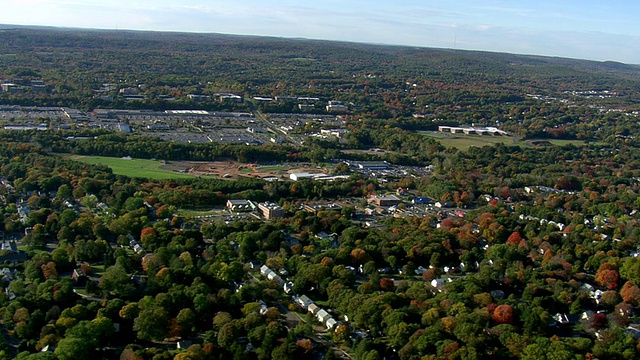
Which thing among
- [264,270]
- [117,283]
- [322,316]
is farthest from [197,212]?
[322,316]

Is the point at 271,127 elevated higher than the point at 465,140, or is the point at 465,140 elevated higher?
the point at 465,140

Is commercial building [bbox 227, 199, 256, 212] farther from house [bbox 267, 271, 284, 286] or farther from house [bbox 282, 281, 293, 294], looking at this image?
house [bbox 282, 281, 293, 294]

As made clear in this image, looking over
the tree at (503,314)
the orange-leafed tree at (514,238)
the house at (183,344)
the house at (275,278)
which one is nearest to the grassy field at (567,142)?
the orange-leafed tree at (514,238)

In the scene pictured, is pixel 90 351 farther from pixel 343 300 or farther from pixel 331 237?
pixel 331 237

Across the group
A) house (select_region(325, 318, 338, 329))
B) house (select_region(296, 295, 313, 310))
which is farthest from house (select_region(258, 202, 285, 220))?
house (select_region(325, 318, 338, 329))

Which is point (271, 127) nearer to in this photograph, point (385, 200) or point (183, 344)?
point (385, 200)

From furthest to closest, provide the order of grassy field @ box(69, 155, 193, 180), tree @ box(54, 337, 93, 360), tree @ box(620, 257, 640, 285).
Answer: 1. grassy field @ box(69, 155, 193, 180)
2. tree @ box(620, 257, 640, 285)
3. tree @ box(54, 337, 93, 360)
